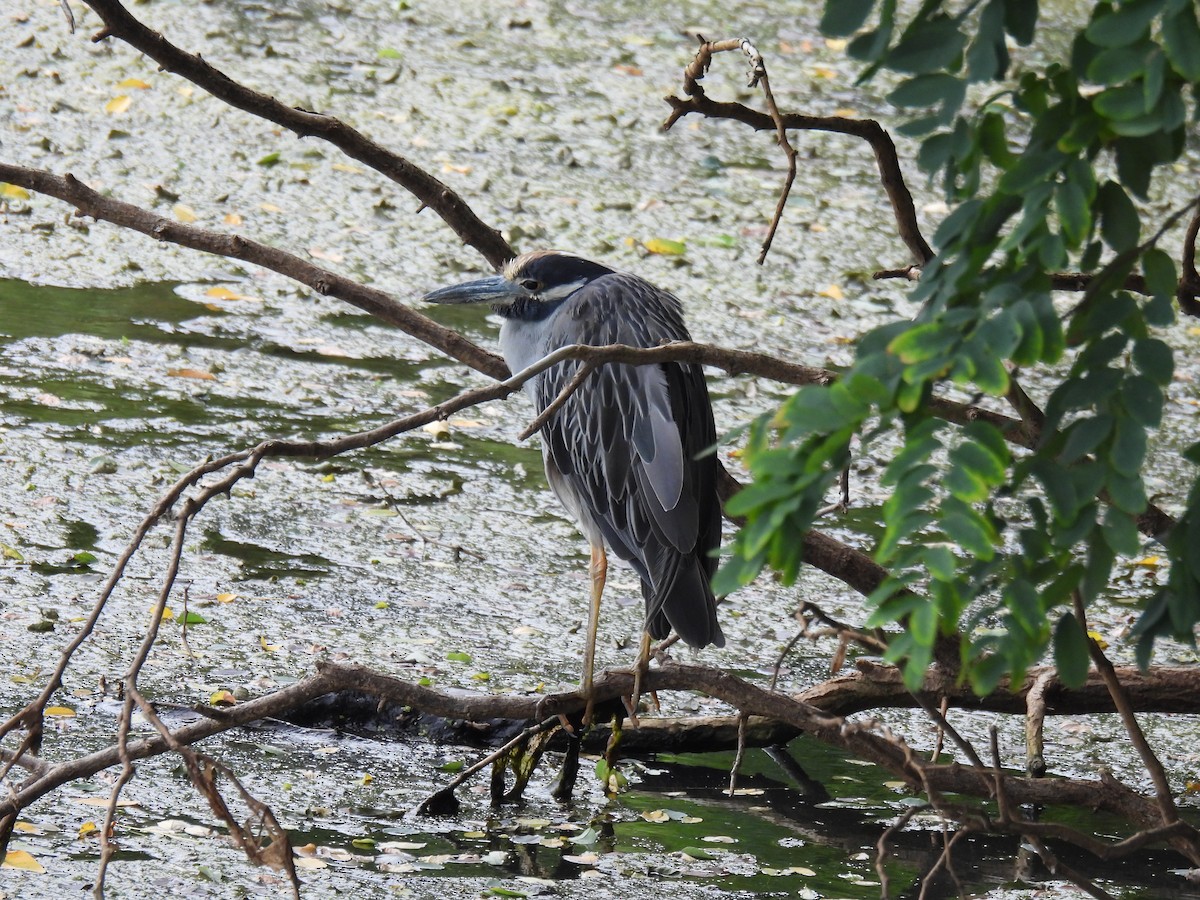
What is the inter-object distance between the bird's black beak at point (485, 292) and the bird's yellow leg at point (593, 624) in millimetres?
653

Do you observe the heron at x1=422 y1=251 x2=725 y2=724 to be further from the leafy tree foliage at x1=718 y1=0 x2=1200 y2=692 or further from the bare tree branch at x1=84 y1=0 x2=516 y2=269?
the leafy tree foliage at x1=718 y1=0 x2=1200 y2=692

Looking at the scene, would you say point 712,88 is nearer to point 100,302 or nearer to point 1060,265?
point 100,302

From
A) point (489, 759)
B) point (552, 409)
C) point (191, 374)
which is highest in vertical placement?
point (191, 374)

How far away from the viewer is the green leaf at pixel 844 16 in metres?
1.57

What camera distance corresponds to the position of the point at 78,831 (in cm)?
315

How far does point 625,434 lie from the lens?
3.56 metres

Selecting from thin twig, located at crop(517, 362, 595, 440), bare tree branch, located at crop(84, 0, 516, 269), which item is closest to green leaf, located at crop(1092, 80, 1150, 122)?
thin twig, located at crop(517, 362, 595, 440)

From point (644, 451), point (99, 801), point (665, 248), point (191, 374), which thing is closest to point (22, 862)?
point (99, 801)

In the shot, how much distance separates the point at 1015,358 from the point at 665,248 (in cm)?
570

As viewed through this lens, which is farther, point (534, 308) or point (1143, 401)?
point (534, 308)

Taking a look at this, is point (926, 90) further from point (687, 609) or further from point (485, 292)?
point (485, 292)

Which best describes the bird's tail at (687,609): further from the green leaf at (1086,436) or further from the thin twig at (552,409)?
the green leaf at (1086,436)

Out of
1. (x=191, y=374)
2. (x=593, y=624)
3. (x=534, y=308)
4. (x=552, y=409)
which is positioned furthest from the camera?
(x=191, y=374)

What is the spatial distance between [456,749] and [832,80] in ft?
19.7
